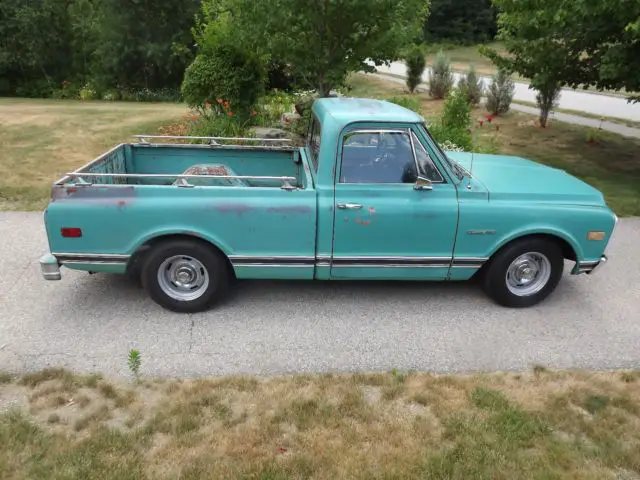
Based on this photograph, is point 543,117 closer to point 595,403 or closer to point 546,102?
point 546,102

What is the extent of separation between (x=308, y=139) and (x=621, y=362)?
3.41 m

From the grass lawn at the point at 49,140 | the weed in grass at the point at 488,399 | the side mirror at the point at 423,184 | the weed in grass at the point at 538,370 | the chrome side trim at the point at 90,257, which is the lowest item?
the grass lawn at the point at 49,140

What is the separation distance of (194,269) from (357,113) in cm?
191

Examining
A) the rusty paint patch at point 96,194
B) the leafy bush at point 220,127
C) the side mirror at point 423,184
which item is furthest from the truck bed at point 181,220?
the leafy bush at point 220,127

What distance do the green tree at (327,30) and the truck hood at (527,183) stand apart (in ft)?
13.6

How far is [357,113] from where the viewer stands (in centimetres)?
452

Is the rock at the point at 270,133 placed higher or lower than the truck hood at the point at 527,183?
lower

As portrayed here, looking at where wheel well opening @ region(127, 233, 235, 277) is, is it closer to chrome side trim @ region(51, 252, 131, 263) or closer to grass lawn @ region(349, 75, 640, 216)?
chrome side trim @ region(51, 252, 131, 263)

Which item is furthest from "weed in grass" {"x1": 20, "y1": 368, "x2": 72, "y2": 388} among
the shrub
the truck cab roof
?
the shrub

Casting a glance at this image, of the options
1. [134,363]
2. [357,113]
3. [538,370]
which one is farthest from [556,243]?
[134,363]

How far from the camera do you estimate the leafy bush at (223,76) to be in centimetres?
1049

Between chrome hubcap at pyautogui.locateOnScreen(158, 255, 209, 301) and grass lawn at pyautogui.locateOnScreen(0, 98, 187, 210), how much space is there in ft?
12.4

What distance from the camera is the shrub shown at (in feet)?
52.7

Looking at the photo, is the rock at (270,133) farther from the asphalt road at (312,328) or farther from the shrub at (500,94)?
the shrub at (500,94)
